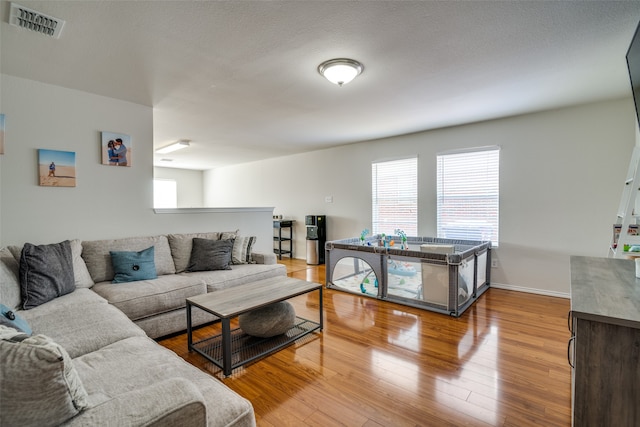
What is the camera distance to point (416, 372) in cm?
210

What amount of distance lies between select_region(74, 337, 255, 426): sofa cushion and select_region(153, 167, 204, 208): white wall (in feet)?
25.3

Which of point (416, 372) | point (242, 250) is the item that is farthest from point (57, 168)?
point (416, 372)

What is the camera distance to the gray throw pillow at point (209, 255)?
11.0 feet

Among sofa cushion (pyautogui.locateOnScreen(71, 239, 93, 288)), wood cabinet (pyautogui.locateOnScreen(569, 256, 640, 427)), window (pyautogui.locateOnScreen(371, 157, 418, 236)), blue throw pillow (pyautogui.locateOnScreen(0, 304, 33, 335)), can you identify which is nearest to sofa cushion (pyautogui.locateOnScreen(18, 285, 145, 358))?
blue throw pillow (pyautogui.locateOnScreen(0, 304, 33, 335))

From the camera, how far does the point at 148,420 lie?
87cm

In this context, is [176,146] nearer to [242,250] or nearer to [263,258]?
[242,250]

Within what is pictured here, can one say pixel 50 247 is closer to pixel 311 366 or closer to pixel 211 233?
pixel 211 233

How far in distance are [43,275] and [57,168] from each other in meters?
1.20

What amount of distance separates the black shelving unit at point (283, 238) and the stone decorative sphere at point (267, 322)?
4007 millimetres

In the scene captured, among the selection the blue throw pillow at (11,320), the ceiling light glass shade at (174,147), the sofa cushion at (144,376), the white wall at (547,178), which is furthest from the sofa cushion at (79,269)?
the white wall at (547,178)

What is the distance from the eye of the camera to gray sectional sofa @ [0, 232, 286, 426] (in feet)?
2.64

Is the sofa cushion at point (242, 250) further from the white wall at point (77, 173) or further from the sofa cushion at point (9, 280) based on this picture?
the sofa cushion at point (9, 280)

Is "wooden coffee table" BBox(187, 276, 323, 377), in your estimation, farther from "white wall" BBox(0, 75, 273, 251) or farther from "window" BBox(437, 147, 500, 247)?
"window" BBox(437, 147, 500, 247)

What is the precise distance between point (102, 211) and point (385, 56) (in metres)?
3.26
